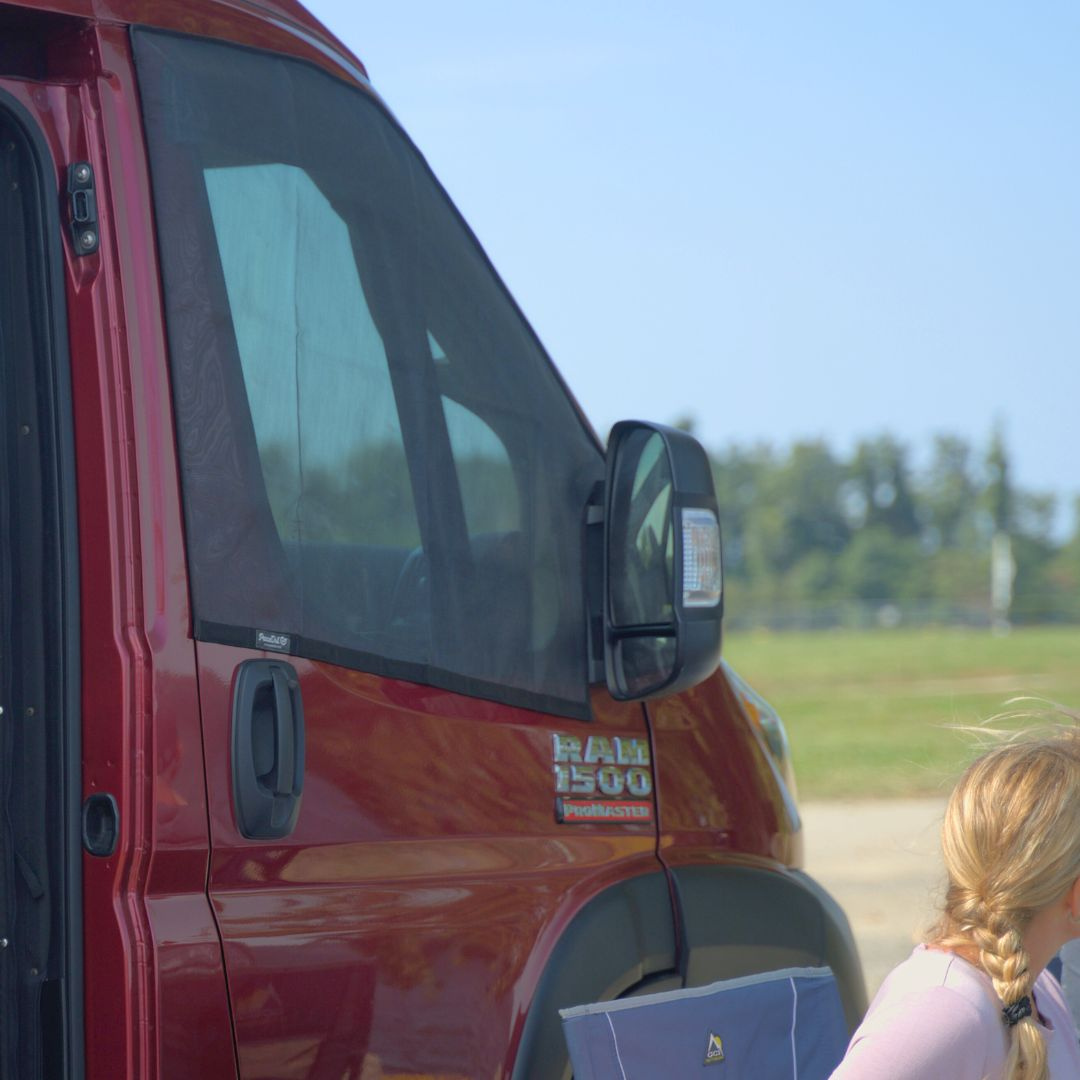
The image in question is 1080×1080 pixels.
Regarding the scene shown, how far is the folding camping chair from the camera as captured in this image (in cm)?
213

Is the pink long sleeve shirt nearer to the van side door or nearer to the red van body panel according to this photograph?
the van side door

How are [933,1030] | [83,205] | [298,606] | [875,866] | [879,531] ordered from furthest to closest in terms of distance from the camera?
[879,531]
[875,866]
[298,606]
[83,205]
[933,1030]

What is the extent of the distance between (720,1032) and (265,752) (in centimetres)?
84

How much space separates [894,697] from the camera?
957 inches

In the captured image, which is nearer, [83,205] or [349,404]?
[83,205]

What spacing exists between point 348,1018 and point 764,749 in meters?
1.19

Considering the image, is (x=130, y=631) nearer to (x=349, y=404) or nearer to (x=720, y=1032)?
(x=349, y=404)

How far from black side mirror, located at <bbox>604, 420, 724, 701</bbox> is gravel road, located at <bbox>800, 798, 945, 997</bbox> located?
3.45 meters

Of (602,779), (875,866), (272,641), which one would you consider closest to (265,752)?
(272,641)

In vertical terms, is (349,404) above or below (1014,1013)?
above

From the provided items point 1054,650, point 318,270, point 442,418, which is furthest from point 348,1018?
point 1054,650

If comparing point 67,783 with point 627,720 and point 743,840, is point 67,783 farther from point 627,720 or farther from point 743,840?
point 743,840

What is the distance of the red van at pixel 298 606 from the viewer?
76.0 inches

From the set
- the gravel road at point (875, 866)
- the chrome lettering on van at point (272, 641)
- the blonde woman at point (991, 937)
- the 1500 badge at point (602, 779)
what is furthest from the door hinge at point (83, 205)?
the gravel road at point (875, 866)
